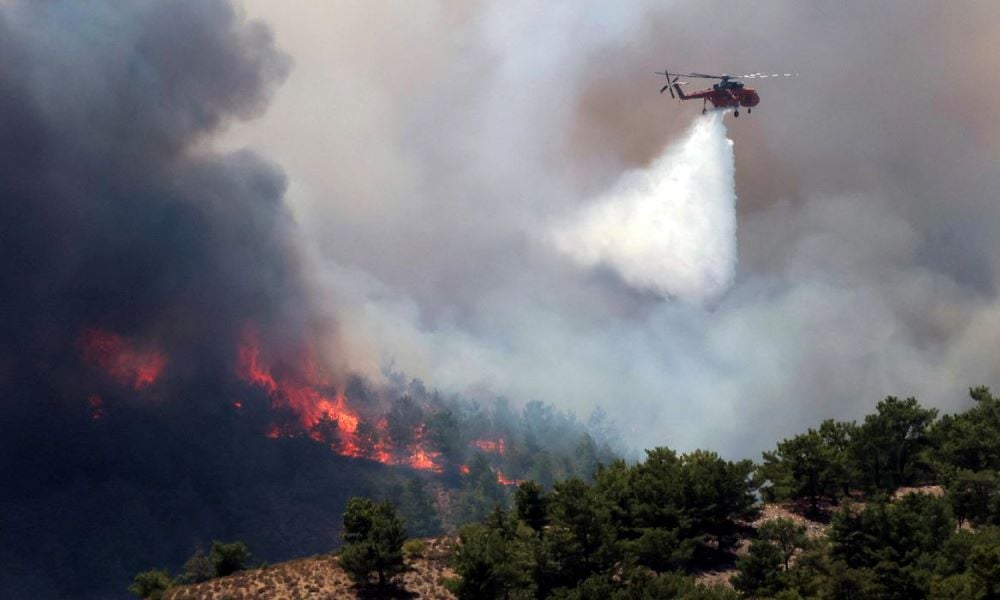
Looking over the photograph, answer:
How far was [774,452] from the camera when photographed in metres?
108

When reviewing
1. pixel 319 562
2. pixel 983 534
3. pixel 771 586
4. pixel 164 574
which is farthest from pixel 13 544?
pixel 983 534

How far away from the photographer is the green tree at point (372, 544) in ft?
278

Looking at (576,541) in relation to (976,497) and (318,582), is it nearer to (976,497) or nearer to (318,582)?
(318,582)

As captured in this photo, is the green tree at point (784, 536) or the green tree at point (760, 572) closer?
the green tree at point (760, 572)

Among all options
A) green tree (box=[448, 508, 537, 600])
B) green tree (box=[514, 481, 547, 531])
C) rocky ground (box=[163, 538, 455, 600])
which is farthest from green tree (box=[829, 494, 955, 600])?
rocky ground (box=[163, 538, 455, 600])

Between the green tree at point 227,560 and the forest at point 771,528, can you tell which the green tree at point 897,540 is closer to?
the forest at point 771,528

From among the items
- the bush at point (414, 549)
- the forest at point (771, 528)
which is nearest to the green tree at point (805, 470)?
the forest at point (771, 528)

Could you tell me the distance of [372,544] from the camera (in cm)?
8550

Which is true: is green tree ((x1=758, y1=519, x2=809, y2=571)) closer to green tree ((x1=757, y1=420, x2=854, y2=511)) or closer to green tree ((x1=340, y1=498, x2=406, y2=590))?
green tree ((x1=757, y1=420, x2=854, y2=511))

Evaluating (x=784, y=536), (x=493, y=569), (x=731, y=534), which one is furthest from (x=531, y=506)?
(x=784, y=536)

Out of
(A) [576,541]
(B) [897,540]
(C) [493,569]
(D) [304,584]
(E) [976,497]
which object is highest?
(E) [976,497]

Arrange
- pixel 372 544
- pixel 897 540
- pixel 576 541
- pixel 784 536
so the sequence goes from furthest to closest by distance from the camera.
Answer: pixel 372 544, pixel 784 536, pixel 576 541, pixel 897 540

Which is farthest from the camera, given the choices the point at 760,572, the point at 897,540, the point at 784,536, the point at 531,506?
the point at 531,506

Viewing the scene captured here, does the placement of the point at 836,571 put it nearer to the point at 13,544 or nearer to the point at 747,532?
the point at 747,532
